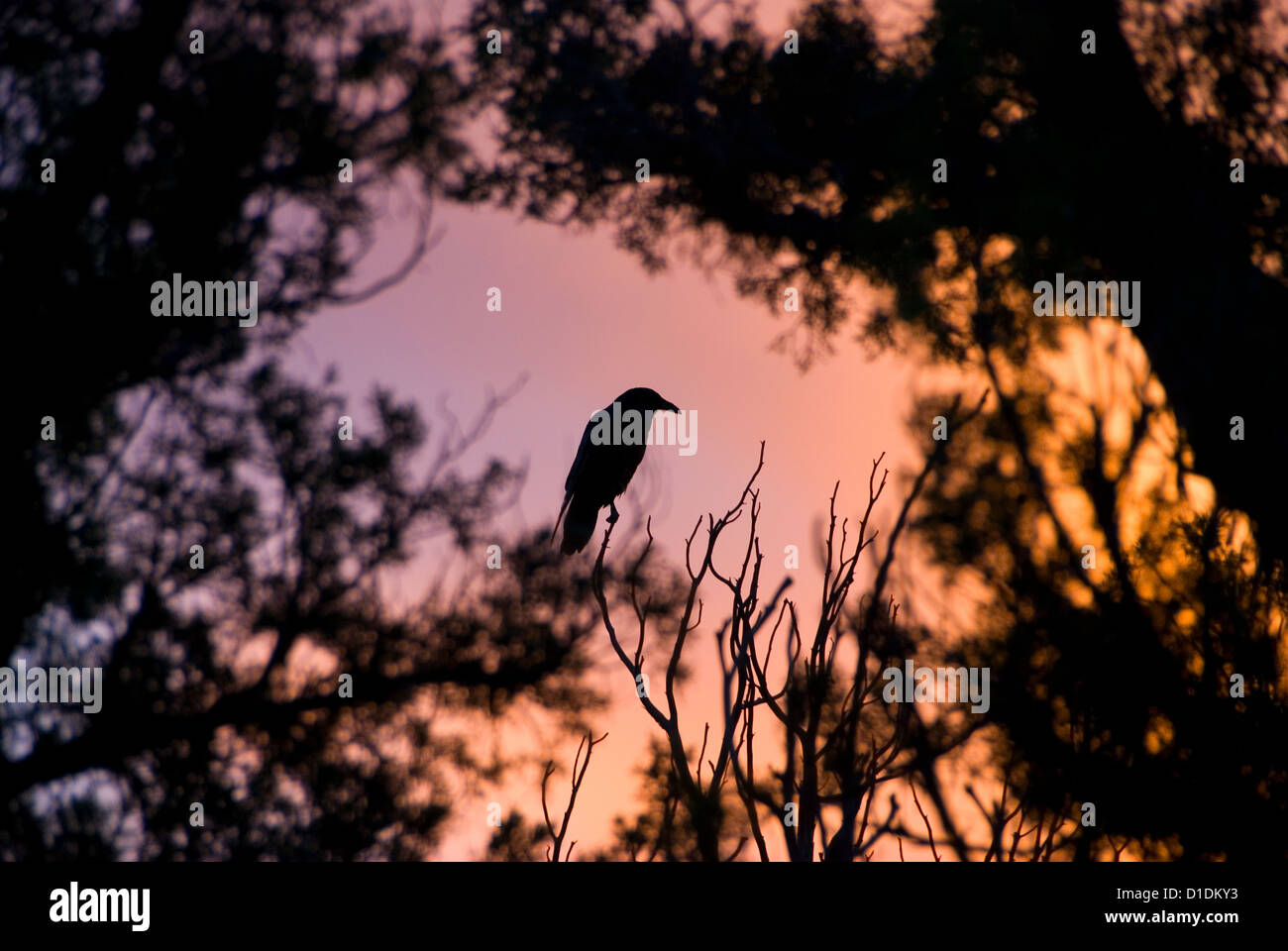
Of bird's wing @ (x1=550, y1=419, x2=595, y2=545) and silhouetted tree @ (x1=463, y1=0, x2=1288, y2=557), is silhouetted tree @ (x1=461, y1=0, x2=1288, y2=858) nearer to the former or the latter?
silhouetted tree @ (x1=463, y1=0, x2=1288, y2=557)

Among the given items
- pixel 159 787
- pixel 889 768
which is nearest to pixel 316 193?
pixel 159 787

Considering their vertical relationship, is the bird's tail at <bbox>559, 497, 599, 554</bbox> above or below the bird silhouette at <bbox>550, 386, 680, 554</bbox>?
below

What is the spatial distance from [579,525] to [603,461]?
0.49 metres

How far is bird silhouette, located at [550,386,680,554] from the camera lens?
5664 mm

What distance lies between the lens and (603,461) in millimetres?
5723

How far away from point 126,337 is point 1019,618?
29.6 feet

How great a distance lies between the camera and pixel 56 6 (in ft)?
31.8

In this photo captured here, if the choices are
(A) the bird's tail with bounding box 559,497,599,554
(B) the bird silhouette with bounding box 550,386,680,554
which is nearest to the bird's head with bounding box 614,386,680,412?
(B) the bird silhouette with bounding box 550,386,680,554

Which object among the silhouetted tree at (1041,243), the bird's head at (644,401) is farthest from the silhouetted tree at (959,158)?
the bird's head at (644,401)

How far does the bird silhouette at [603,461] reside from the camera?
18.6ft

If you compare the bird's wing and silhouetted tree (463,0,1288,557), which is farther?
silhouetted tree (463,0,1288,557)

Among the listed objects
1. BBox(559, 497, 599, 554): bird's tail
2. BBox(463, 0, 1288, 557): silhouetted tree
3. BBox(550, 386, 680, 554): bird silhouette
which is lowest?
BBox(559, 497, 599, 554): bird's tail

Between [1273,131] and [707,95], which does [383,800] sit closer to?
[707,95]

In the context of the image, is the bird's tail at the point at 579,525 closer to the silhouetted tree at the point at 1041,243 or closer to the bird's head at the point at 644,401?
the bird's head at the point at 644,401
